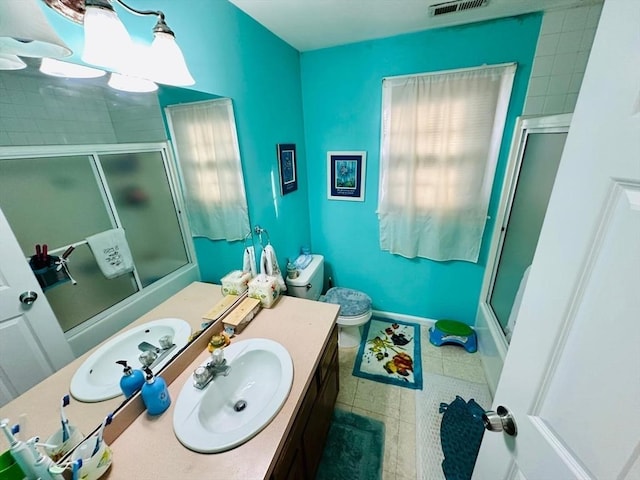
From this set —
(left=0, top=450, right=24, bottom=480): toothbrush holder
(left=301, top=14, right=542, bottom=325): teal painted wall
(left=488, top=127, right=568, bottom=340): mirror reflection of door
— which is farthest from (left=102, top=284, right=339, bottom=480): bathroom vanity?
(left=488, top=127, right=568, bottom=340): mirror reflection of door

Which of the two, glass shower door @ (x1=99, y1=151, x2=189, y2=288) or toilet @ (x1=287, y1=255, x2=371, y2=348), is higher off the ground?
glass shower door @ (x1=99, y1=151, x2=189, y2=288)

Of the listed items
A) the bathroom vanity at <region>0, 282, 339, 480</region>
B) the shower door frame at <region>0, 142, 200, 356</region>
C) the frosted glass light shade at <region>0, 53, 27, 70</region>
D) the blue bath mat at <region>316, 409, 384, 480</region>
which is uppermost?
the frosted glass light shade at <region>0, 53, 27, 70</region>

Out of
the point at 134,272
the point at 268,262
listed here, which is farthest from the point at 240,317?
the point at 134,272

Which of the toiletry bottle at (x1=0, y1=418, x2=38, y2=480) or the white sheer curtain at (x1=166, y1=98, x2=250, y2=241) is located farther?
the white sheer curtain at (x1=166, y1=98, x2=250, y2=241)

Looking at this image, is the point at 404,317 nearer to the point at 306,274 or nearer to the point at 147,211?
the point at 306,274

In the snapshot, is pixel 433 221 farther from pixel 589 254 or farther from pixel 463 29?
pixel 589 254

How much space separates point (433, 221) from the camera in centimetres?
201

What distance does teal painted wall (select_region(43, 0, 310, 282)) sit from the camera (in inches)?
40.6

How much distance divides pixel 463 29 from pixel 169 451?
8.42 feet

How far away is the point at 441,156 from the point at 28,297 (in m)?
2.16

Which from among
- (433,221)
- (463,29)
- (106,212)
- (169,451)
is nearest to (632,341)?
(169,451)

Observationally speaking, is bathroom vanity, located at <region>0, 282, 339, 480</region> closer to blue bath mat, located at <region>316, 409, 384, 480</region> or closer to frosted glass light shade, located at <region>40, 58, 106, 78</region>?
blue bath mat, located at <region>316, 409, 384, 480</region>

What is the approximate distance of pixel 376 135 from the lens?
1990 millimetres

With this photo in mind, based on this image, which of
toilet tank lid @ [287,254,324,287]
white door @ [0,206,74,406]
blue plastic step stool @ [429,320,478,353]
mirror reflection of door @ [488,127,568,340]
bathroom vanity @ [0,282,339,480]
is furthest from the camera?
blue plastic step stool @ [429,320,478,353]
